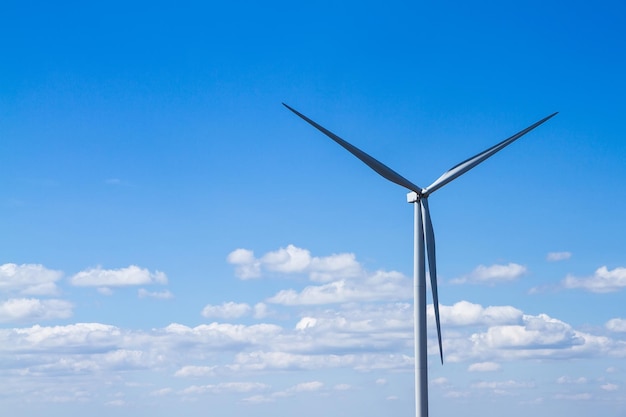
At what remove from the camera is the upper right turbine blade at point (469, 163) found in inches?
2178

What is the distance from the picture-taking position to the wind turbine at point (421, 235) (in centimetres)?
5106

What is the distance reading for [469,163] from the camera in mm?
57094

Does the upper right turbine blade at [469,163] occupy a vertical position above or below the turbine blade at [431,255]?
above

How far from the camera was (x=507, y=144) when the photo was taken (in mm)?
58188

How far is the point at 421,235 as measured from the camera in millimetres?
53531

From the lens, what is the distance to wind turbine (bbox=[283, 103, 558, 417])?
51.1 m

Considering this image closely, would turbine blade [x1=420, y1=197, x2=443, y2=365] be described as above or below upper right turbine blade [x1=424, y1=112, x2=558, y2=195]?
below

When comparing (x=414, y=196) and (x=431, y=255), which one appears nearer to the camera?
(x=414, y=196)

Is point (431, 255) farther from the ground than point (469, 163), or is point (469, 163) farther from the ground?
point (469, 163)

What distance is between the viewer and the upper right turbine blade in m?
55.3

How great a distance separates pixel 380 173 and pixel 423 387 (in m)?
12.7

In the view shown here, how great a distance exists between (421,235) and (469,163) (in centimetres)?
650

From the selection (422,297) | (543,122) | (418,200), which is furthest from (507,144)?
(422,297)

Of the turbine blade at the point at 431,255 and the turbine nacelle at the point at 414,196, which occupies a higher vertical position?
the turbine nacelle at the point at 414,196
